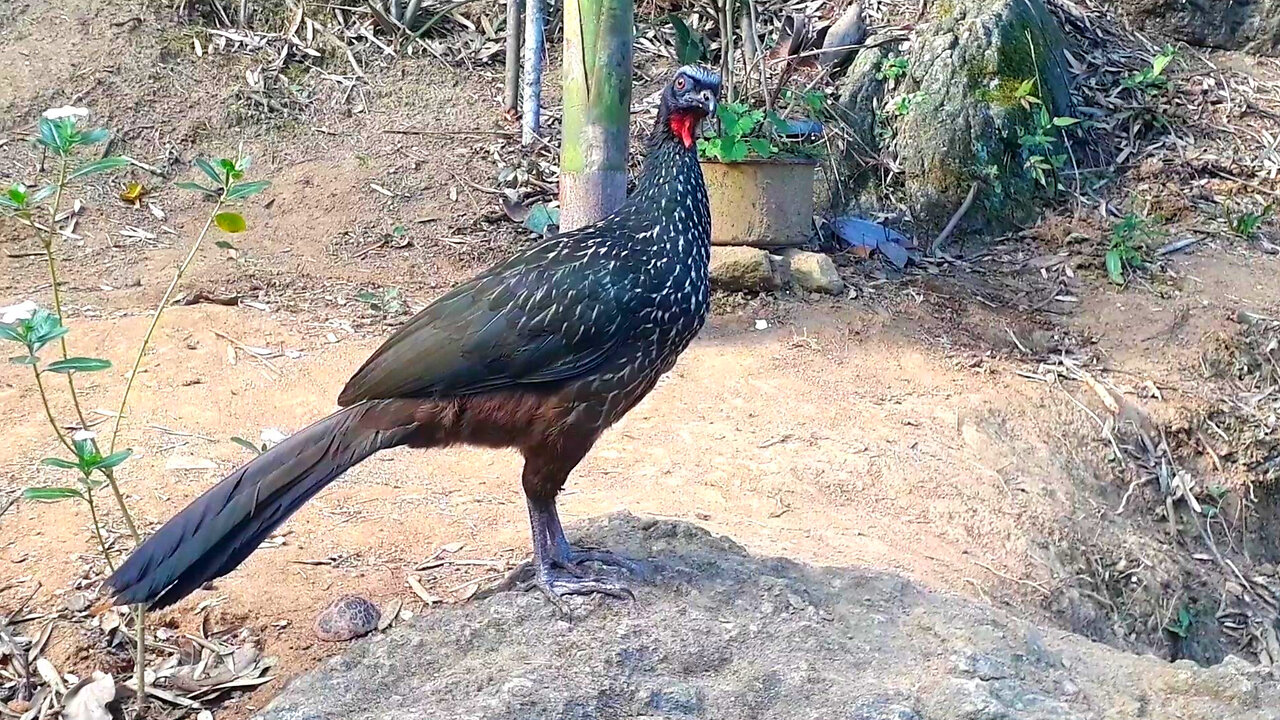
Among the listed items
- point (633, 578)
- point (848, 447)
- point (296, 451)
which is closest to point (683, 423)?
point (848, 447)

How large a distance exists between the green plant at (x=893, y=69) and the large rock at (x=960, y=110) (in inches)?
0.9

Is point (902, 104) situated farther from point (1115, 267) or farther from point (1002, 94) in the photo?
point (1115, 267)

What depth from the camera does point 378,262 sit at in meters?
7.28

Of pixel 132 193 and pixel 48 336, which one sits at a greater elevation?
pixel 48 336

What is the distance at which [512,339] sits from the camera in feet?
11.1

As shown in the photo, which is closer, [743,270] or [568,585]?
[568,585]

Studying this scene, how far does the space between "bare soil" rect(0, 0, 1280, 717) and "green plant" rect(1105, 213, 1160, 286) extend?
13 centimetres

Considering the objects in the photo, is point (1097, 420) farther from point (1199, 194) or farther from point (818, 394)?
point (1199, 194)

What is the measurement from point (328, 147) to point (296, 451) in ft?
18.4

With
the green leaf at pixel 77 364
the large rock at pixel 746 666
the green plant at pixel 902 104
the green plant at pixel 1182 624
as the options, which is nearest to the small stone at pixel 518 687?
the large rock at pixel 746 666

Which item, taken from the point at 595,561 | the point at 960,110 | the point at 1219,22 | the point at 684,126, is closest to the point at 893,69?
the point at 960,110

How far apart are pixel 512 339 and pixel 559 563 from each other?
64 centimetres

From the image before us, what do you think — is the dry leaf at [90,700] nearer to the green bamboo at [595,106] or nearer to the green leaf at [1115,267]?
the green bamboo at [595,106]

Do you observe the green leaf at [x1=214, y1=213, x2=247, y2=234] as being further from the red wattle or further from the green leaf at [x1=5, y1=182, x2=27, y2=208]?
the red wattle
